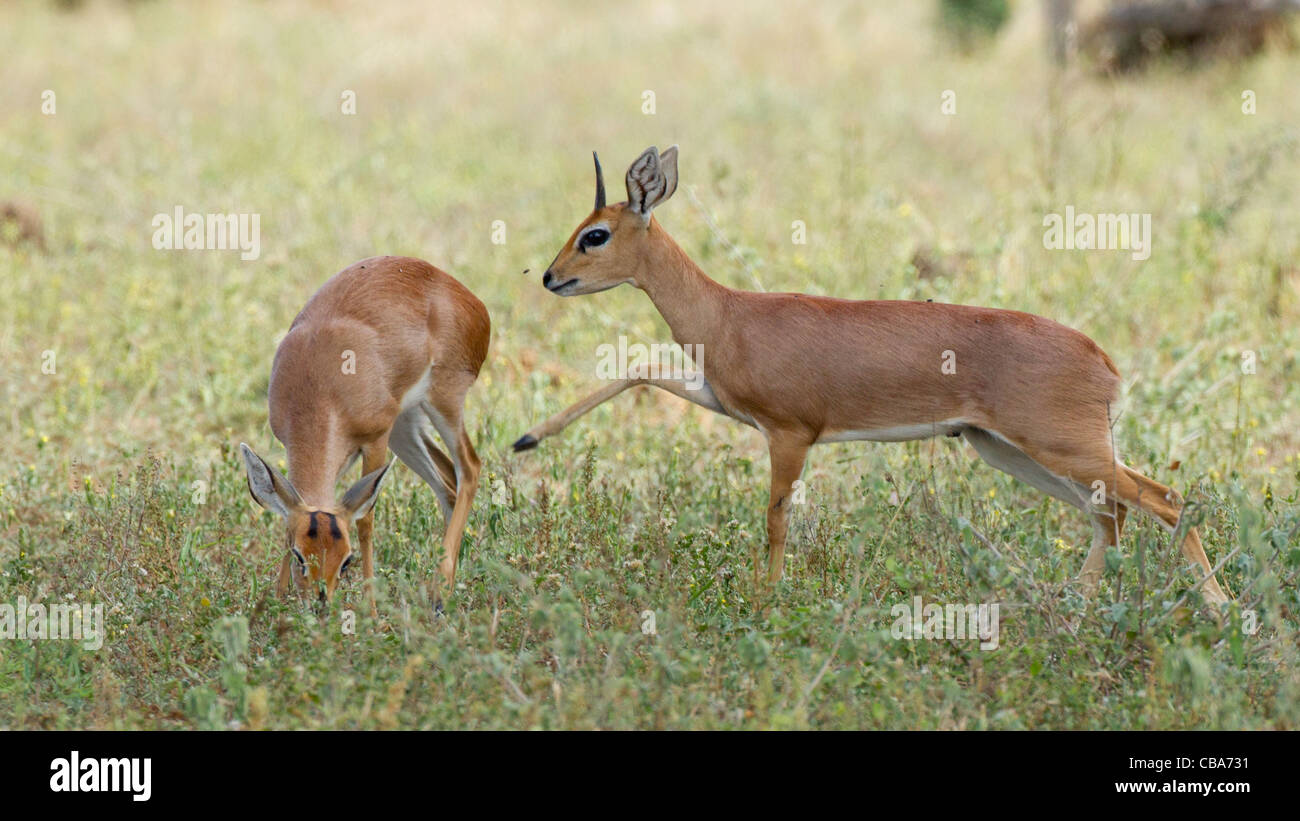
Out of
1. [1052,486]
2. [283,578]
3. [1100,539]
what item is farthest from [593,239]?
[1100,539]

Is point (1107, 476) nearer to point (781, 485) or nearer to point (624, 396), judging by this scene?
point (781, 485)

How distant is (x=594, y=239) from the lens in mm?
6324

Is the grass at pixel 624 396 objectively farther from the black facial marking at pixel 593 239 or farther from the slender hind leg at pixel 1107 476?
the black facial marking at pixel 593 239

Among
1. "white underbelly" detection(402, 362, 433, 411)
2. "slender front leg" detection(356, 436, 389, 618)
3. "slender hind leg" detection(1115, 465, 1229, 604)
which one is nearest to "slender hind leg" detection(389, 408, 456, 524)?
"white underbelly" detection(402, 362, 433, 411)

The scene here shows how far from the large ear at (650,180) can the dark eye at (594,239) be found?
17cm

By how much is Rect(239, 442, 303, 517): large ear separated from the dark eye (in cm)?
155

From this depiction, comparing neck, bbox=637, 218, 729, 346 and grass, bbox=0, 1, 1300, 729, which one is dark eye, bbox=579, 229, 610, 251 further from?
grass, bbox=0, 1, 1300, 729

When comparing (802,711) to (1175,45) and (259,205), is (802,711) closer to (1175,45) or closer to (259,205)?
(259,205)

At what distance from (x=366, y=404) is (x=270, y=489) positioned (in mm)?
703

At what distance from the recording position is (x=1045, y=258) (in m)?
10.2

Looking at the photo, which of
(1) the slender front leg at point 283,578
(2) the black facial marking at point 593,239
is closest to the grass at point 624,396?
(1) the slender front leg at point 283,578

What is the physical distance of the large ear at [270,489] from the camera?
573 cm

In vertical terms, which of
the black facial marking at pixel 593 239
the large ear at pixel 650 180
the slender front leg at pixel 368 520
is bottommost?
the slender front leg at pixel 368 520

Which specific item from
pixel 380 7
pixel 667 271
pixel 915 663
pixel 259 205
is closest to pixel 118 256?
pixel 259 205
